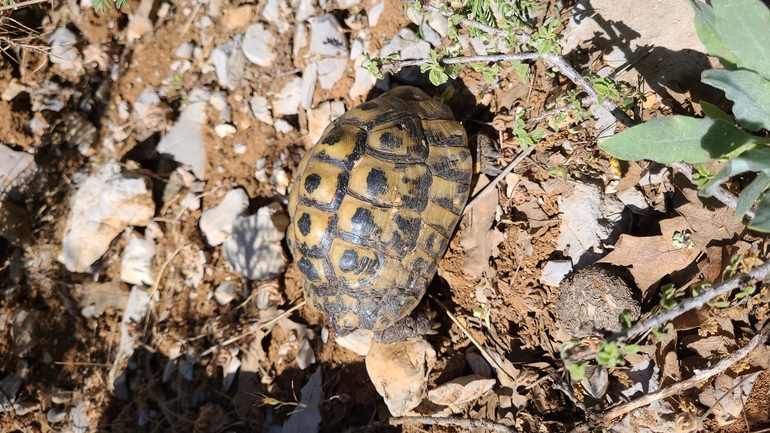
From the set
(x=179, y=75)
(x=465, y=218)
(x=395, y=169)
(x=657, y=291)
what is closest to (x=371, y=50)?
(x=395, y=169)

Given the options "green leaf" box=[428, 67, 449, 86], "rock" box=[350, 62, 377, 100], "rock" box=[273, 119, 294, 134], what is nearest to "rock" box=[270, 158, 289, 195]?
"rock" box=[273, 119, 294, 134]

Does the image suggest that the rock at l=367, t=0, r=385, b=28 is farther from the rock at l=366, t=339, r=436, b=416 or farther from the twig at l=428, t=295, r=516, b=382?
the rock at l=366, t=339, r=436, b=416

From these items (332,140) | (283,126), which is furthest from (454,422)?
(283,126)

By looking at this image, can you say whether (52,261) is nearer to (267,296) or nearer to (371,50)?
(267,296)

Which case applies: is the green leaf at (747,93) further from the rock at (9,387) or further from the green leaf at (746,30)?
the rock at (9,387)

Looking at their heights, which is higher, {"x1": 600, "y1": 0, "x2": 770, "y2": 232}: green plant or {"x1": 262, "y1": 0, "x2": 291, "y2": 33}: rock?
{"x1": 600, "y1": 0, "x2": 770, "y2": 232}: green plant

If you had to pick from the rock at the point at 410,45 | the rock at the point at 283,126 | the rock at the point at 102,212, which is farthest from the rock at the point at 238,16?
the rock at the point at 102,212
